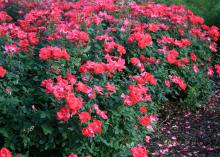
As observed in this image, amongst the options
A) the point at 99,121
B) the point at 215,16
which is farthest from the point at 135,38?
the point at 215,16

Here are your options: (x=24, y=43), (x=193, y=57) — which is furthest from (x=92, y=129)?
(x=193, y=57)

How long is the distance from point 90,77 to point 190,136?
5.70ft

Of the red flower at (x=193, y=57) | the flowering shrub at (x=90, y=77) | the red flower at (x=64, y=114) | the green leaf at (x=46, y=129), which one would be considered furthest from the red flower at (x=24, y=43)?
the red flower at (x=193, y=57)

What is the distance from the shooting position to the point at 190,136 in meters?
4.85

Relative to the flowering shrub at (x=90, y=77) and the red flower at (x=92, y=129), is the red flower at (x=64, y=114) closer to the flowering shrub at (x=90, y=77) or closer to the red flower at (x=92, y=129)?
the flowering shrub at (x=90, y=77)

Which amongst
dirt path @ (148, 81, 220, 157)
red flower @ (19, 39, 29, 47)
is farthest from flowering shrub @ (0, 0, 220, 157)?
dirt path @ (148, 81, 220, 157)

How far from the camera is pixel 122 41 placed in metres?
4.96

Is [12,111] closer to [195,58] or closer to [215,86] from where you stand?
[195,58]

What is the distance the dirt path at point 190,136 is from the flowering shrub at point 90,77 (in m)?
0.28

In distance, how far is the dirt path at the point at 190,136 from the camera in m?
4.47

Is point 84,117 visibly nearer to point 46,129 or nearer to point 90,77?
point 46,129

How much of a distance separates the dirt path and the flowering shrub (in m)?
0.28

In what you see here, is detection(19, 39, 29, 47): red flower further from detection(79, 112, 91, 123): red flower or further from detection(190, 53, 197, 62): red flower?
detection(190, 53, 197, 62): red flower

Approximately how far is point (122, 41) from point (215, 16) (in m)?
3.34
